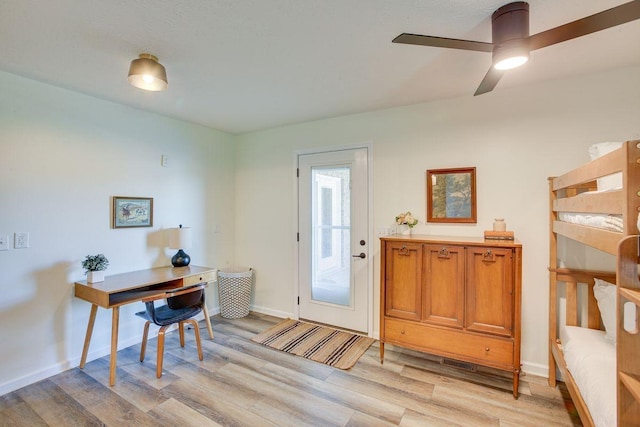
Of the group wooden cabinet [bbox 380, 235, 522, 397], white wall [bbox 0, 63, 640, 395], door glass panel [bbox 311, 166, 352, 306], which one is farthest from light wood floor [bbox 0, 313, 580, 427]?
door glass panel [bbox 311, 166, 352, 306]

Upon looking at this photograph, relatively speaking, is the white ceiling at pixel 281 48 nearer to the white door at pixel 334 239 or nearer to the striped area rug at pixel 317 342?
the white door at pixel 334 239

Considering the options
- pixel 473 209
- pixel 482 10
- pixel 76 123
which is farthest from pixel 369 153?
pixel 76 123

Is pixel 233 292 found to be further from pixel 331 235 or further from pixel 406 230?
pixel 406 230

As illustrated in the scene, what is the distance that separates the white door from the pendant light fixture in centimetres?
188

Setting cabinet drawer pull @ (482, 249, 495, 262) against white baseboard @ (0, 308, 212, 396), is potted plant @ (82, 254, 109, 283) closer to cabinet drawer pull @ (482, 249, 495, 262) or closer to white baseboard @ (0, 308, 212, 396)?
white baseboard @ (0, 308, 212, 396)

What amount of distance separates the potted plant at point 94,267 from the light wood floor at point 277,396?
2.61 feet

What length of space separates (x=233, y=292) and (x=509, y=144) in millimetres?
3381

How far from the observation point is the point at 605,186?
5.55ft

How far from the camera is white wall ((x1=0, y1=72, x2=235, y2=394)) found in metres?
2.34

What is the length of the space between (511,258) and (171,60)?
2.82m

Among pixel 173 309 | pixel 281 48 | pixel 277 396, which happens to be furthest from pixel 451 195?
pixel 173 309

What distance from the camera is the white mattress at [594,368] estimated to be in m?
1.36

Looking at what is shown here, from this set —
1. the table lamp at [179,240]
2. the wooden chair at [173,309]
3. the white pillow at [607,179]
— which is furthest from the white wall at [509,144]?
the wooden chair at [173,309]

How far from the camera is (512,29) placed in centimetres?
153
